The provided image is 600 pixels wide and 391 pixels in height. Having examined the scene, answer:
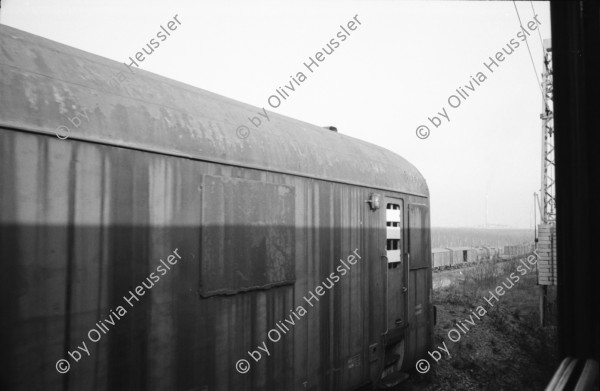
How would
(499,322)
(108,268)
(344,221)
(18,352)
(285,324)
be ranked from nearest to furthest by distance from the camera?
1. (18,352)
2. (108,268)
3. (285,324)
4. (344,221)
5. (499,322)

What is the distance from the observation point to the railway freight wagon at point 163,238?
7.46 ft

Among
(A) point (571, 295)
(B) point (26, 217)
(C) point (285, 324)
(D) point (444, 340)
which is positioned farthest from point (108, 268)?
(D) point (444, 340)

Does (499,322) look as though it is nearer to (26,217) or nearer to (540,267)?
(540,267)

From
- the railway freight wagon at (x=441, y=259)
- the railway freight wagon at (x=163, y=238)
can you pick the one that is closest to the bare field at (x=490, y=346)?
the railway freight wagon at (x=163, y=238)

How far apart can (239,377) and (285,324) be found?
70cm

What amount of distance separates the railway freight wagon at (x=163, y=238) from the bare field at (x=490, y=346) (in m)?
2.71

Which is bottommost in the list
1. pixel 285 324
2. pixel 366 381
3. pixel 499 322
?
pixel 499 322

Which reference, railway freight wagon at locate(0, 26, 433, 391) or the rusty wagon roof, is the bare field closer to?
railway freight wagon at locate(0, 26, 433, 391)

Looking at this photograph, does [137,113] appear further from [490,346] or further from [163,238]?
[490,346]

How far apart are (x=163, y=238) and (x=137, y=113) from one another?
0.90m

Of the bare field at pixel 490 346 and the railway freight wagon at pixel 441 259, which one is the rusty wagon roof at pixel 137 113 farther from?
the railway freight wagon at pixel 441 259

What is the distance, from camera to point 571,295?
137 cm

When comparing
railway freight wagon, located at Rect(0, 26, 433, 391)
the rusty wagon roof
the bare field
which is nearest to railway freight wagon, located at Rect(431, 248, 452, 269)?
the bare field

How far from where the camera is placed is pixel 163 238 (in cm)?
290
